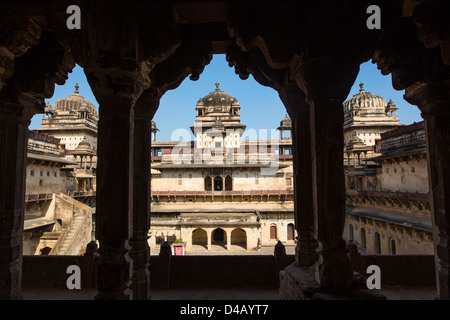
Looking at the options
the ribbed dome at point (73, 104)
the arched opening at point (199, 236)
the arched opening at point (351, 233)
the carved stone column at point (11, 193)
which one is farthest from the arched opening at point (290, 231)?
the ribbed dome at point (73, 104)

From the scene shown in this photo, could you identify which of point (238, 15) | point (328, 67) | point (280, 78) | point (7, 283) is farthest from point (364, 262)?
point (7, 283)

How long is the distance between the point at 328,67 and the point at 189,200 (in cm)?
2654

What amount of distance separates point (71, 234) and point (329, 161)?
22810mm

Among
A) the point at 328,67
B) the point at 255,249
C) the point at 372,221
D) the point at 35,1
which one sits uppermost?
the point at 35,1

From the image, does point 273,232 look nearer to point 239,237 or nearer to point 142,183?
point 239,237

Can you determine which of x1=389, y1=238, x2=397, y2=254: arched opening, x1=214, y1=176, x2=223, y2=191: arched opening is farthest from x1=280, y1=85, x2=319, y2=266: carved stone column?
x1=214, y1=176, x2=223, y2=191: arched opening

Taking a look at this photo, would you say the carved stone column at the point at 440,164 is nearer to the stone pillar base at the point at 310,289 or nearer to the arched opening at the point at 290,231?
the stone pillar base at the point at 310,289

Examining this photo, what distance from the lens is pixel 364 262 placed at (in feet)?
22.6

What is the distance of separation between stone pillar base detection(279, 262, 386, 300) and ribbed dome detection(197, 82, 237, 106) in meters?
37.5

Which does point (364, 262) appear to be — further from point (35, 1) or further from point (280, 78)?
point (35, 1)

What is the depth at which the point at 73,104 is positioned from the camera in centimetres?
4506

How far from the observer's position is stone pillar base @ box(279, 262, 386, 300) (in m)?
3.12

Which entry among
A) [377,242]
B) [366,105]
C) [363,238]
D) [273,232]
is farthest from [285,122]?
[377,242]

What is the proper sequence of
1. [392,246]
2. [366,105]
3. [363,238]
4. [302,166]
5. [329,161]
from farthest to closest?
[366,105]
[363,238]
[392,246]
[302,166]
[329,161]
